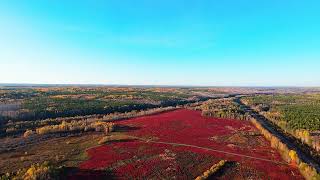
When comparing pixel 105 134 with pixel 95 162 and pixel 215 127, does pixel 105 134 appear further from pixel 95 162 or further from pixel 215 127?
pixel 215 127

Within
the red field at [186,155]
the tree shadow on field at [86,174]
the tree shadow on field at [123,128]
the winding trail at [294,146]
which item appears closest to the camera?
the tree shadow on field at [86,174]

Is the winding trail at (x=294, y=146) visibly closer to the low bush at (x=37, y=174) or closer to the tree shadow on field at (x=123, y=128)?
the tree shadow on field at (x=123, y=128)

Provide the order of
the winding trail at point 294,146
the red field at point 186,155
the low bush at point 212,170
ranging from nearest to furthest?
1. the low bush at point 212,170
2. the red field at point 186,155
3. the winding trail at point 294,146

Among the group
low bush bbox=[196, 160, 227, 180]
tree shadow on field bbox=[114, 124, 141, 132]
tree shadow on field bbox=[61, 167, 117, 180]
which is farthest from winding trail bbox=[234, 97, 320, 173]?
tree shadow on field bbox=[114, 124, 141, 132]

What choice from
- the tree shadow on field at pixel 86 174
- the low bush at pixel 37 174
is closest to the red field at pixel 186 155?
the tree shadow on field at pixel 86 174

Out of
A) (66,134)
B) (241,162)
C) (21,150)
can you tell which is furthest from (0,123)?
(241,162)

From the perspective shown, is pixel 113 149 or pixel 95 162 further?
pixel 113 149

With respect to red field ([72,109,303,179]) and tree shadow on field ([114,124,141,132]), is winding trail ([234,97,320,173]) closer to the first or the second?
red field ([72,109,303,179])

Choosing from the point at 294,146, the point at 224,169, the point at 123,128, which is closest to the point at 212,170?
the point at 224,169
